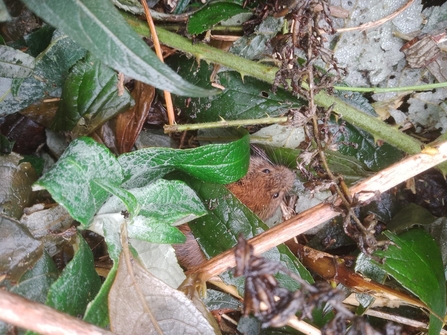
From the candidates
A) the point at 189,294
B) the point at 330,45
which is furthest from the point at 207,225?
the point at 330,45

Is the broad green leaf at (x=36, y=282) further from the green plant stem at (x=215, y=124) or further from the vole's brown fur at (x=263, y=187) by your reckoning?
the vole's brown fur at (x=263, y=187)

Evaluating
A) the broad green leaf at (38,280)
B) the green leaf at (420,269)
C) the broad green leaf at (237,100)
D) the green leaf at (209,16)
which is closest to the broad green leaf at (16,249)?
the broad green leaf at (38,280)

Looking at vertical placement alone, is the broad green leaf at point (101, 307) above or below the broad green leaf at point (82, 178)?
below

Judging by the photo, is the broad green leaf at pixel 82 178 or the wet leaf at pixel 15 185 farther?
the wet leaf at pixel 15 185

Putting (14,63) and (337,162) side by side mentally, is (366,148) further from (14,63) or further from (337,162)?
(14,63)

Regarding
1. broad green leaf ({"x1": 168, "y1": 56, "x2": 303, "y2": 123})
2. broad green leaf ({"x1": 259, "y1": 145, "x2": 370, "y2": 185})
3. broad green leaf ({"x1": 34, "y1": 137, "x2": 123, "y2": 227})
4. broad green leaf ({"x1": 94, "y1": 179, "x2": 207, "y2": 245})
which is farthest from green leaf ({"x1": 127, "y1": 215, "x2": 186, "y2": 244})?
broad green leaf ({"x1": 259, "y1": 145, "x2": 370, "y2": 185})

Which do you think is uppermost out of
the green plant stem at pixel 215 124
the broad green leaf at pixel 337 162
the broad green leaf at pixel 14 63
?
the broad green leaf at pixel 14 63

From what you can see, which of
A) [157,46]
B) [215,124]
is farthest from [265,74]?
[157,46]

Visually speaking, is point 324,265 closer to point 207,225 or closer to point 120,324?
point 207,225
